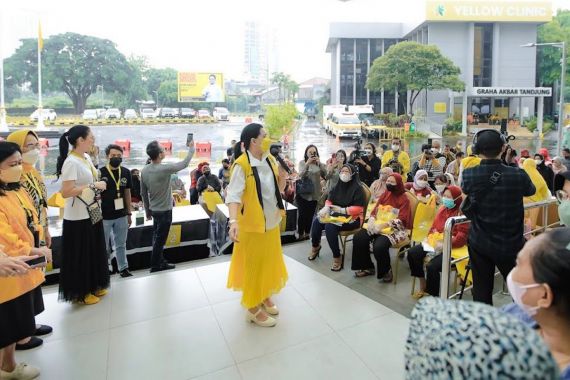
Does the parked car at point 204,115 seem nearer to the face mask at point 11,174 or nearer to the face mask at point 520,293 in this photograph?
the face mask at point 11,174

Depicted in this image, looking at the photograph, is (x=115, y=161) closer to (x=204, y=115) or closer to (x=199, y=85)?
(x=199, y=85)

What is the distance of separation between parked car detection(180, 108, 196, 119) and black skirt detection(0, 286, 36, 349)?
41.0 meters

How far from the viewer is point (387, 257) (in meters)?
4.10

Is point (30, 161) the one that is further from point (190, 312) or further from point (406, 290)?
point (406, 290)

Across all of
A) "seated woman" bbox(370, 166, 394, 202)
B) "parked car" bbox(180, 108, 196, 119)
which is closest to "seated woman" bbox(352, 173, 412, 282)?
"seated woman" bbox(370, 166, 394, 202)

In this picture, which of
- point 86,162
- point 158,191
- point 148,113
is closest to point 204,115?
point 148,113

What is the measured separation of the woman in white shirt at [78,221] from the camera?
348 centimetres

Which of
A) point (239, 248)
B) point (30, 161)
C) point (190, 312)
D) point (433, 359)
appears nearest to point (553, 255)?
point (433, 359)

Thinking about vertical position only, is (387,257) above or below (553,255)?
below

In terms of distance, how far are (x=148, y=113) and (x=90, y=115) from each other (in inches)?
220

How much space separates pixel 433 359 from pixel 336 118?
27.9 m

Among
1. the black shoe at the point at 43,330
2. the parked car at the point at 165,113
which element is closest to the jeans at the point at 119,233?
the black shoe at the point at 43,330

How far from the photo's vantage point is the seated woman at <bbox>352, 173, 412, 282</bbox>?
408cm

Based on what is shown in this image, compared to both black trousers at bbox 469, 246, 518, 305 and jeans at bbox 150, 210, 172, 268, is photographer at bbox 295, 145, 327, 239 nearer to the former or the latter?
jeans at bbox 150, 210, 172, 268
